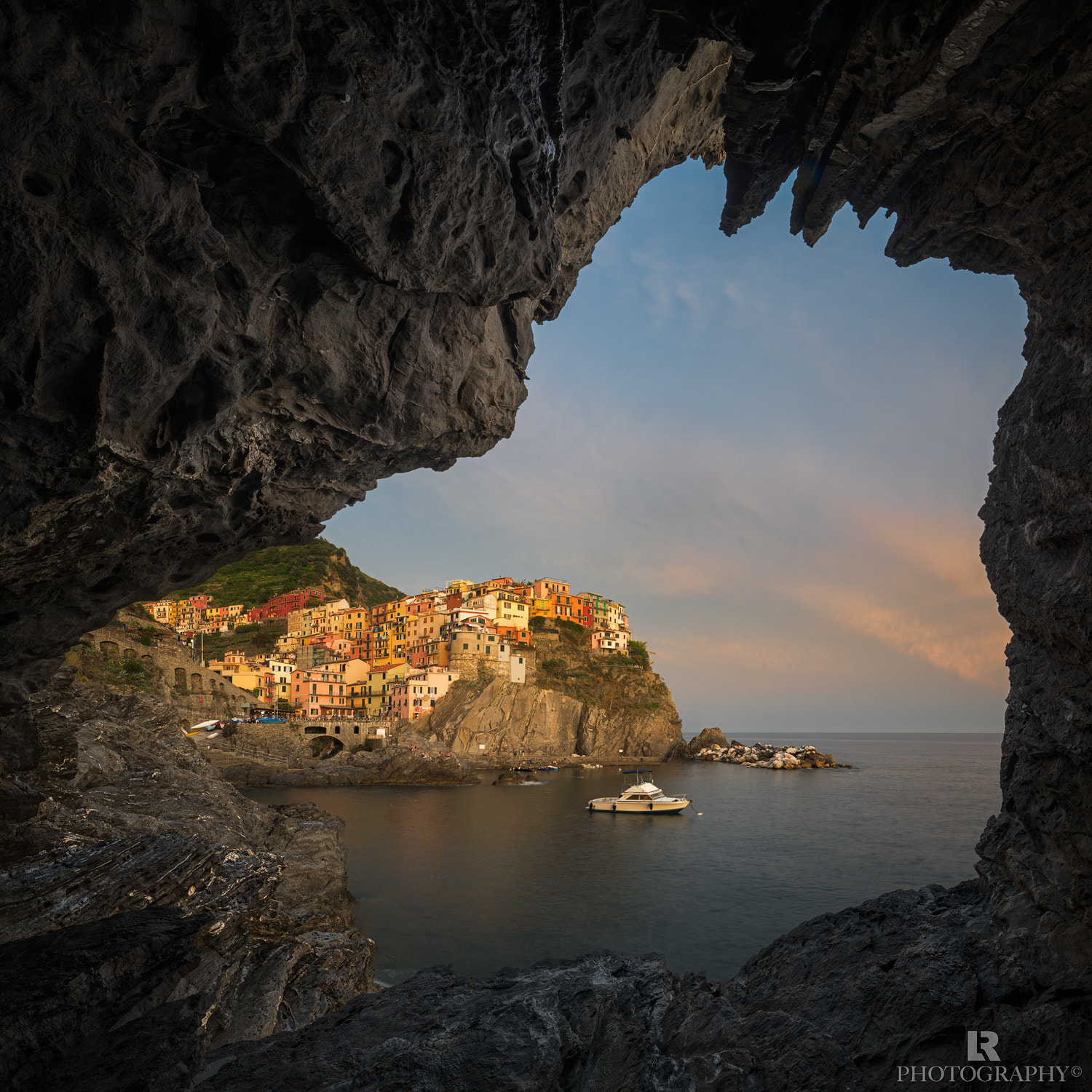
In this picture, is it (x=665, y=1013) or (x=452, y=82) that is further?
(x=665, y=1013)

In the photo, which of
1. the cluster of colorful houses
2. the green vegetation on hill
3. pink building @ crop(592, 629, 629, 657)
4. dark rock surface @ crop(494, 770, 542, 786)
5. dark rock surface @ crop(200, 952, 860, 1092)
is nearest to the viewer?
dark rock surface @ crop(200, 952, 860, 1092)

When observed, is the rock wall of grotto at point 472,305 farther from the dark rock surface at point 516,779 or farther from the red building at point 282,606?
the red building at point 282,606

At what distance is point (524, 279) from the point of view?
739 cm

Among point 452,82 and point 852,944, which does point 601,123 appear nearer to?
point 452,82

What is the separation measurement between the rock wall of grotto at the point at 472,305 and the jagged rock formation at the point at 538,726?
60176 mm

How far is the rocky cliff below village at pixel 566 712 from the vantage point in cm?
6731

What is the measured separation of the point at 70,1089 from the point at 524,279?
28.5 ft

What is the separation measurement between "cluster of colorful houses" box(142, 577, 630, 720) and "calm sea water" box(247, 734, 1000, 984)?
24152mm

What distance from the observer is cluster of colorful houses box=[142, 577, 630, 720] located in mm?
70688

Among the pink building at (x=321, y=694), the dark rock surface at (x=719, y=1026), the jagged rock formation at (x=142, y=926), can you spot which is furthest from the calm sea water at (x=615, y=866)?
the pink building at (x=321, y=694)

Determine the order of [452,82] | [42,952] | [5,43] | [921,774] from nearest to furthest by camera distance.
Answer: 1. [5,43]
2. [452,82]
3. [42,952]
4. [921,774]

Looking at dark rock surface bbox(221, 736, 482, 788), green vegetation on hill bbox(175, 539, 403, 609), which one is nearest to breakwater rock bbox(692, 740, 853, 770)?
dark rock surface bbox(221, 736, 482, 788)

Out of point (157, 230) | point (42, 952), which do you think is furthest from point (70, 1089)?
point (157, 230)

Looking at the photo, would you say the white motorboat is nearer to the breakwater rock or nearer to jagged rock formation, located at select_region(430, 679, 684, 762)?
jagged rock formation, located at select_region(430, 679, 684, 762)
